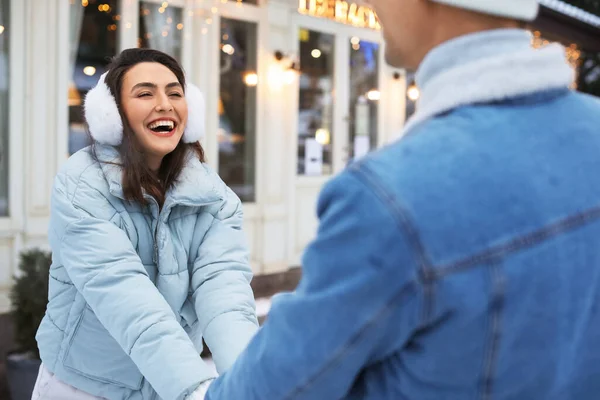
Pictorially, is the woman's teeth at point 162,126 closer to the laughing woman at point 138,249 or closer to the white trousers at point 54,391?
Answer: the laughing woman at point 138,249

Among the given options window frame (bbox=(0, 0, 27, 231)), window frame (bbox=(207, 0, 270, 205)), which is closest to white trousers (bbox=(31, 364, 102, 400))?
window frame (bbox=(0, 0, 27, 231))

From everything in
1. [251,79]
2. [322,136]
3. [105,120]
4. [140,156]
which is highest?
[251,79]

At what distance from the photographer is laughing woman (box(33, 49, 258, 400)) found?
178cm

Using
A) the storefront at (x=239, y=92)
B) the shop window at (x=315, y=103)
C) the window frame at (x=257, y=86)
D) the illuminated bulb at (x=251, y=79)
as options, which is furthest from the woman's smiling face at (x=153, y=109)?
the shop window at (x=315, y=103)

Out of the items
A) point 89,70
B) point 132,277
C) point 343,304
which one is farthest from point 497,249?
point 89,70

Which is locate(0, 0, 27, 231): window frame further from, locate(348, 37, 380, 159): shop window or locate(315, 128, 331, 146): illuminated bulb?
locate(348, 37, 380, 159): shop window

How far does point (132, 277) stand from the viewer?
179 cm

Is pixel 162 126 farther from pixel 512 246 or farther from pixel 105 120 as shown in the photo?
pixel 512 246

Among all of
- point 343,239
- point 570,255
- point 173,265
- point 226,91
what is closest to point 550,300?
point 570,255

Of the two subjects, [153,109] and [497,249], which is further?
[153,109]

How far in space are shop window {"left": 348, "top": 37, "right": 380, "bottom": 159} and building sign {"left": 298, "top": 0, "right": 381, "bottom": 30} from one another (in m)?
0.28

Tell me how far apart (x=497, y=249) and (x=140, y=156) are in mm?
1407

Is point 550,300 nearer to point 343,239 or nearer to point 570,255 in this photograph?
point 570,255

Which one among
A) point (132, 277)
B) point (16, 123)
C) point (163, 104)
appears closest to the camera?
point (132, 277)
